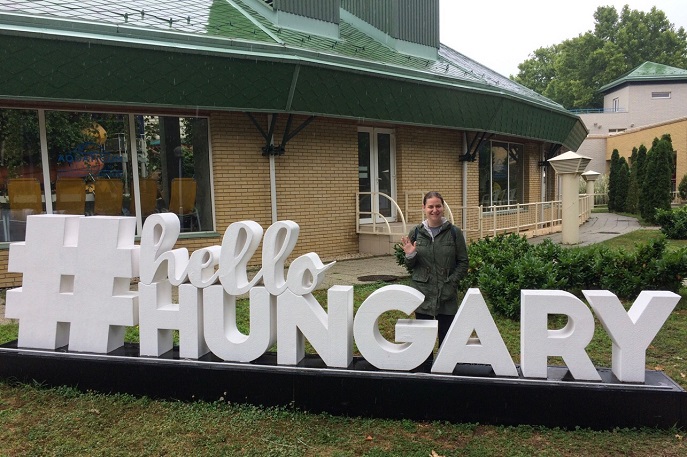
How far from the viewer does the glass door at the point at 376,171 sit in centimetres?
1260

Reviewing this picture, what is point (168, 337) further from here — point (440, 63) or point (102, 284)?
point (440, 63)

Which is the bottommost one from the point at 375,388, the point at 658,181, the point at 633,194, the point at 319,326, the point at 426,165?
the point at 375,388

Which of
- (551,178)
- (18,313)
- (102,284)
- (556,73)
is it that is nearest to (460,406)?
(102,284)

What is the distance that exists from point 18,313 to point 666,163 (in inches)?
816

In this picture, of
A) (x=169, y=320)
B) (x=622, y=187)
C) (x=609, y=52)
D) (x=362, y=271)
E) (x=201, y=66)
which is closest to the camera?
(x=169, y=320)

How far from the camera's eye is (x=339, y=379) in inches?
157

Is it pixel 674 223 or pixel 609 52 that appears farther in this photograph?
pixel 609 52

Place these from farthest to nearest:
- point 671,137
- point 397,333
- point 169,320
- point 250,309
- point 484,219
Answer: point 671,137, point 484,219, point 169,320, point 250,309, point 397,333

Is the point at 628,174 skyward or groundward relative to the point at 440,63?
groundward

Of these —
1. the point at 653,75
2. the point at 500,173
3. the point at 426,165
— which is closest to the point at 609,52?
the point at 653,75

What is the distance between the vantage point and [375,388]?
13.0 feet

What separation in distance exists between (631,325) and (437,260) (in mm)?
1402

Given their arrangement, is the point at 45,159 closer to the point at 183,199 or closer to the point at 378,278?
the point at 183,199

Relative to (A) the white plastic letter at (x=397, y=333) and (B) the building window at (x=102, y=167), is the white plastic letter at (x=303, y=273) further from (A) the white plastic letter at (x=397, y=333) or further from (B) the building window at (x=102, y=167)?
(B) the building window at (x=102, y=167)
